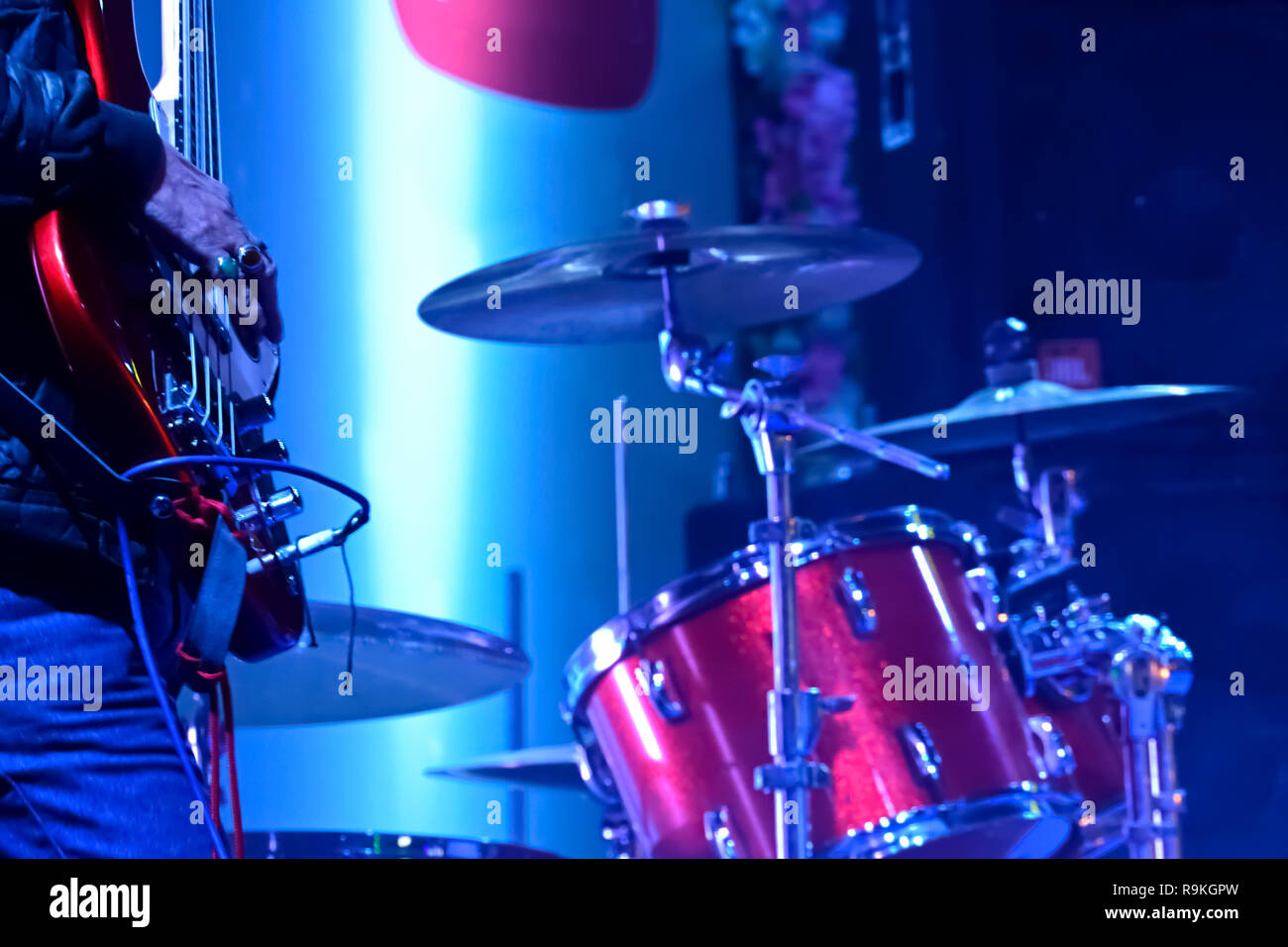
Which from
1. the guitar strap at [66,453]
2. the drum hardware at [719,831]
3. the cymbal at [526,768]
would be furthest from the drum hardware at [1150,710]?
the guitar strap at [66,453]

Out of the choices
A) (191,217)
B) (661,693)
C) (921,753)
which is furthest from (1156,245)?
(191,217)

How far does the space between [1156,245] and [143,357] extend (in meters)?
2.35

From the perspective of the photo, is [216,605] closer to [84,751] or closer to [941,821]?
[84,751]

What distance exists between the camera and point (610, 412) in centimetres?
288

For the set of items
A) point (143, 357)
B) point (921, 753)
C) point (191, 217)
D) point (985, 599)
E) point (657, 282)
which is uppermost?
point (657, 282)

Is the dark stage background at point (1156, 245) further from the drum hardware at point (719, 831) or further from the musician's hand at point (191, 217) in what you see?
the musician's hand at point (191, 217)

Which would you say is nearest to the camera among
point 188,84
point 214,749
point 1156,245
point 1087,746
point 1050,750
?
point 214,749

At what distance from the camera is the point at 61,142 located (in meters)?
1.09

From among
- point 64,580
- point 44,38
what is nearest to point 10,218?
point 44,38

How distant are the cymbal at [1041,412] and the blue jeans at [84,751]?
65.8 inches

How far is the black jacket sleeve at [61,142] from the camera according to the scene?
1.09m

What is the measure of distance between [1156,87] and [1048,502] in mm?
984
